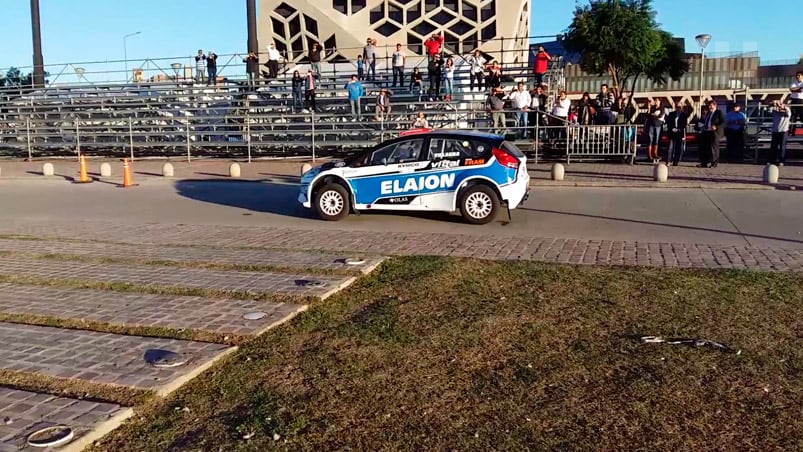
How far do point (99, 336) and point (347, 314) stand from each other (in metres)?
2.02

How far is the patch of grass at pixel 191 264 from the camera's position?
780cm

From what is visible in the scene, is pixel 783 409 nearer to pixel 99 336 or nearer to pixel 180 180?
pixel 99 336

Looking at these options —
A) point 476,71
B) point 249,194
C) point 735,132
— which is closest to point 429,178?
point 249,194

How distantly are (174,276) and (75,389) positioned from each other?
336 cm

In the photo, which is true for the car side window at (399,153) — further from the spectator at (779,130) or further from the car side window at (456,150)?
the spectator at (779,130)

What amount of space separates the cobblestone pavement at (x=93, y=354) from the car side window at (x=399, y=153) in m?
6.79

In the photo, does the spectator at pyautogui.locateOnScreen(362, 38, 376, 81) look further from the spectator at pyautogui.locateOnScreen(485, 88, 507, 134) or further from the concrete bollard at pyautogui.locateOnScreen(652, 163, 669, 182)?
the concrete bollard at pyautogui.locateOnScreen(652, 163, 669, 182)

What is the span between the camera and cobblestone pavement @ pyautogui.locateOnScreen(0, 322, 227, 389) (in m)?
4.63

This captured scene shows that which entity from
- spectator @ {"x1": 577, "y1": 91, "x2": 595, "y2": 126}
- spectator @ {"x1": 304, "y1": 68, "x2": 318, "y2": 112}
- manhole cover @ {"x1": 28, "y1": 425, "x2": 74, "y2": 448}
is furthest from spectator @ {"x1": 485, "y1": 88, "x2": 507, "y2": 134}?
manhole cover @ {"x1": 28, "y1": 425, "x2": 74, "y2": 448}

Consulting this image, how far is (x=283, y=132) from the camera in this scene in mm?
25125

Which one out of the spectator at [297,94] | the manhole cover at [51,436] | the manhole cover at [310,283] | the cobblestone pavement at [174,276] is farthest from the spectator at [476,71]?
the manhole cover at [51,436]

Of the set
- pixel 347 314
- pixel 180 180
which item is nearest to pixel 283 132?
pixel 180 180

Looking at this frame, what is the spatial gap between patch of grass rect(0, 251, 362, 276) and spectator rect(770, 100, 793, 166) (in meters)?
15.0

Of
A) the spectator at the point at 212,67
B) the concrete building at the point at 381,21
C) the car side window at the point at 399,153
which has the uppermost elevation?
the concrete building at the point at 381,21
